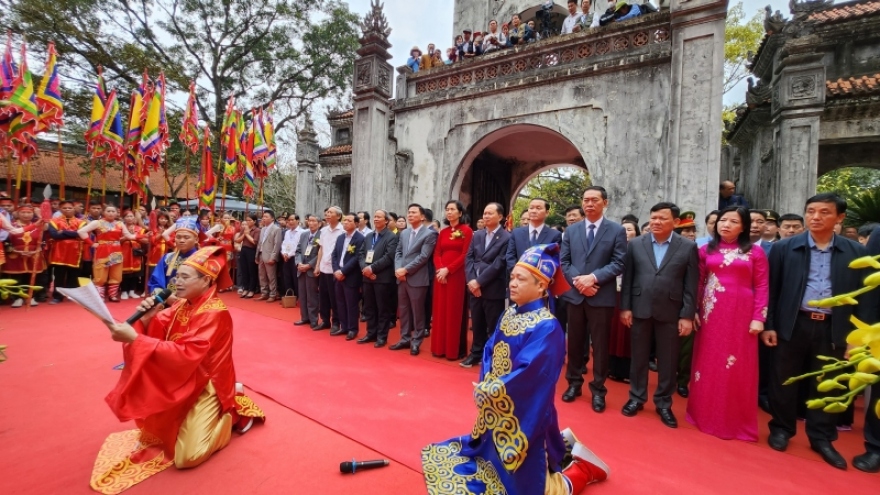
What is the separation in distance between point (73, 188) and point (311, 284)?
21.3 m

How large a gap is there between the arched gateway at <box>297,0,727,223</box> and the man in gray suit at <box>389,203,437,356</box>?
9.72 ft

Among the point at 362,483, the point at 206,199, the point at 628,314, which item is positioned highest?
the point at 206,199

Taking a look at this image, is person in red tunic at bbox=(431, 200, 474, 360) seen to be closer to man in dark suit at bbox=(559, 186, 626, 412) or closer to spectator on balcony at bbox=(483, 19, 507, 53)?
man in dark suit at bbox=(559, 186, 626, 412)

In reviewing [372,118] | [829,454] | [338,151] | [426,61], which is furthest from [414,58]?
[829,454]

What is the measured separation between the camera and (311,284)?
6375 millimetres

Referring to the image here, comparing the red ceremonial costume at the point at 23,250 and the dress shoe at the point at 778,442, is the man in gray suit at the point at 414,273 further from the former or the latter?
the red ceremonial costume at the point at 23,250

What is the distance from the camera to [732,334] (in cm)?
324

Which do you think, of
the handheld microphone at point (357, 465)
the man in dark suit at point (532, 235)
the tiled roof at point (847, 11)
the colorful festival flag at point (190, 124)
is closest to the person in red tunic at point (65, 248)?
the colorful festival flag at point (190, 124)

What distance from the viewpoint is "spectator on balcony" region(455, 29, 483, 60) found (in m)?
8.32

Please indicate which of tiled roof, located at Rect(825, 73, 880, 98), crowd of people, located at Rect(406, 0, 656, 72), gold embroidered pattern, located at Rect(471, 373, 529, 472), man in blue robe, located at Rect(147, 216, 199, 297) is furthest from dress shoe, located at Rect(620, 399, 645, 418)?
tiled roof, located at Rect(825, 73, 880, 98)

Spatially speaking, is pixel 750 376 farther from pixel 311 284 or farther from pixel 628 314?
pixel 311 284

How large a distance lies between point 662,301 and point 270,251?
7155 mm

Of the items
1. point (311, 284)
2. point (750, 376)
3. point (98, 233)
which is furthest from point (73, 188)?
point (750, 376)

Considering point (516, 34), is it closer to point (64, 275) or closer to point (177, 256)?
point (177, 256)
